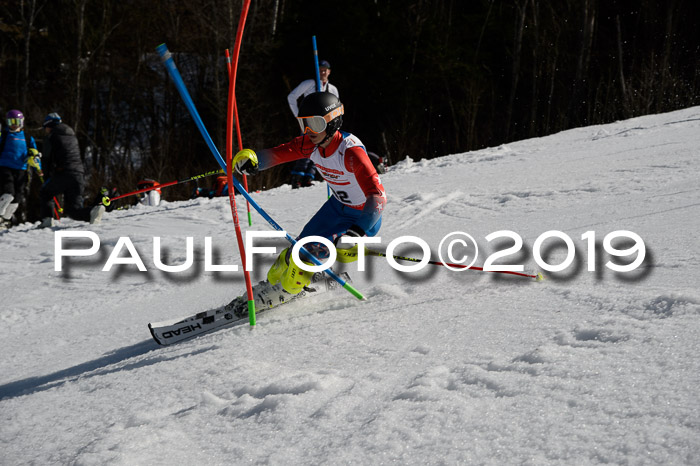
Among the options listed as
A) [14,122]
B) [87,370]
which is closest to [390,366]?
[87,370]

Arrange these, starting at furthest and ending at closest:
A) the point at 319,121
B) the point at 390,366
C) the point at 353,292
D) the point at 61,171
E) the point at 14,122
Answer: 1. the point at 14,122
2. the point at 61,171
3. the point at 353,292
4. the point at 319,121
5. the point at 390,366

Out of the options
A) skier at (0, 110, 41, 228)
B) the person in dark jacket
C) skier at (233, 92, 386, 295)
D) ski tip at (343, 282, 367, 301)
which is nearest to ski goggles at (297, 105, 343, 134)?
skier at (233, 92, 386, 295)

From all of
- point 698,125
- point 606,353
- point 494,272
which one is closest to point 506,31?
point 698,125

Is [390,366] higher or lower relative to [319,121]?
lower

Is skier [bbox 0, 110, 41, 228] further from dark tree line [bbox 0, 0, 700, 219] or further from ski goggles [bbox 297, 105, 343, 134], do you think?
dark tree line [bbox 0, 0, 700, 219]

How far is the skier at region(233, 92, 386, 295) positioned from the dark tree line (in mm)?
13154

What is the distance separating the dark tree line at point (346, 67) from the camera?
17953 millimetres

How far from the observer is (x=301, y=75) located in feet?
62.0

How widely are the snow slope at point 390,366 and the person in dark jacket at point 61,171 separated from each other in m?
2.65

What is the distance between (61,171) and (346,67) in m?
11.7

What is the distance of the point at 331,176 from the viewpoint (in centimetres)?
396

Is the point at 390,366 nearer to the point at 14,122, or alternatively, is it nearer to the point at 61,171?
the point at 61,171

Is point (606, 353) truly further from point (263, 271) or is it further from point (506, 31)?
point (506, 31)

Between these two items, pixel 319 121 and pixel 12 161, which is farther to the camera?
pixel 12 161
